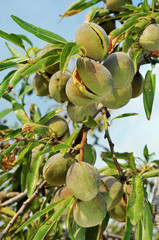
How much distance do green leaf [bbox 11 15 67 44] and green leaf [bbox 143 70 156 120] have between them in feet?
1.62

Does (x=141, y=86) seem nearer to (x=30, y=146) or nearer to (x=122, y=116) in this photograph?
(x=122, y=116)

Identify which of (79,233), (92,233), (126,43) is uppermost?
(126,43)

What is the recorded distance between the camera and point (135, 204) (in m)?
0.97

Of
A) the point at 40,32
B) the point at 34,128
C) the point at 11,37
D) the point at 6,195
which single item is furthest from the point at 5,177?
the point at 40,32

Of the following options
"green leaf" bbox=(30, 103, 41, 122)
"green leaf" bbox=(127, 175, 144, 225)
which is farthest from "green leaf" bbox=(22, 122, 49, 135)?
"green leaf" bbox=(30, 103, 41, 122)

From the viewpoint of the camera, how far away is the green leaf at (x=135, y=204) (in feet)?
3.09

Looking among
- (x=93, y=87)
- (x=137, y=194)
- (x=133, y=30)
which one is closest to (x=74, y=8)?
(x=133, y=30)

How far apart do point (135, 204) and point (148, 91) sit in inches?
19.1

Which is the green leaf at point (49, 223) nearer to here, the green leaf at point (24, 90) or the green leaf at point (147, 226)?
the green leaf at point (147, 226)

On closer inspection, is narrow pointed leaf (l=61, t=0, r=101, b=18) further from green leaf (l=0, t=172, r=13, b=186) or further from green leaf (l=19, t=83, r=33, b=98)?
green leaf (l=0, t=172, r=13, b=186)

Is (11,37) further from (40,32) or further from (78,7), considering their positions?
(78,7)

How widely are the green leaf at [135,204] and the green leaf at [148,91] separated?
1.01 feet

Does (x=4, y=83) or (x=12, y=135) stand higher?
(x=4, y=83)

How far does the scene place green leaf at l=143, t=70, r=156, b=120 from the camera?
48.4 inches
